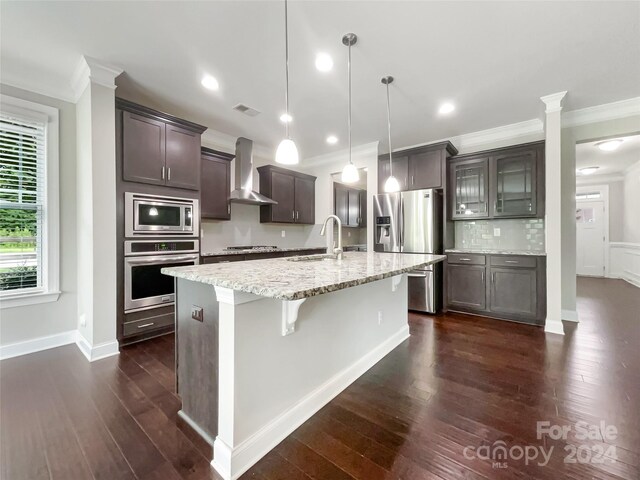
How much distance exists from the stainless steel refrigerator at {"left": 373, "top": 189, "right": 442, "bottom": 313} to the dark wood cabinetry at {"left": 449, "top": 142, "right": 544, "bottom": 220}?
35cm

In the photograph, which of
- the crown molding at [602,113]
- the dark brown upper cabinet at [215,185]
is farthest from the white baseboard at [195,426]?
the crown molding at [602,113]

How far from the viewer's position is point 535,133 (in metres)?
3.87

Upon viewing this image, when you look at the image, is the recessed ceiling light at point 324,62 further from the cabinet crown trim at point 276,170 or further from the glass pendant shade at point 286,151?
the cabinet crown trim at point 276,170

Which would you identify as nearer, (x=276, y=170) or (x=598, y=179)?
(x=276, y=170)

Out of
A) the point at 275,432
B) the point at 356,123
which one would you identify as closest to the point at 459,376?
the point at 275,432

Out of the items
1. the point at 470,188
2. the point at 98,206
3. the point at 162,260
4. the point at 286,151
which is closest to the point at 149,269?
the point at 162,260

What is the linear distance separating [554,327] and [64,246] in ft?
18.2

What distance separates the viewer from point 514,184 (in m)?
3.81

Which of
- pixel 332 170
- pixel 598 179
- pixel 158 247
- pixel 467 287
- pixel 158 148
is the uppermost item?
pixel 598 179

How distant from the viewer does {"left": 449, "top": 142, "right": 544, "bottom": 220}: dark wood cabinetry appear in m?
3.67

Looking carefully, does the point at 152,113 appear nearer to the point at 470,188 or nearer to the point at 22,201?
the point at 22,201

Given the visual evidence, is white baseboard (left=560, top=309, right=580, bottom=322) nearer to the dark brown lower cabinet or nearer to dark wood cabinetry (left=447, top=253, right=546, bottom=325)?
dark wood cabinetry (left=447, top=253, right=546, bottom=325)

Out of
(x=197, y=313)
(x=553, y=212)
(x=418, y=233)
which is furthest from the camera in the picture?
(x=418, y=233)

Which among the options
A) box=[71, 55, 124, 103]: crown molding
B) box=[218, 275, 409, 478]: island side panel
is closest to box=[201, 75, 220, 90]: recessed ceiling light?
box=[71, 55, 124, 103]: crown molding
